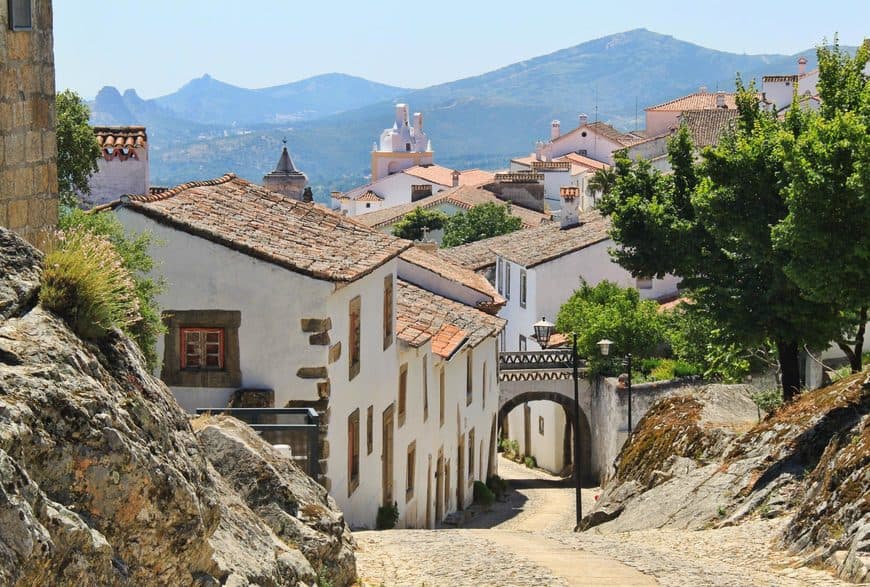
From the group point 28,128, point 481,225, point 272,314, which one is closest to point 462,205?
point 481,225

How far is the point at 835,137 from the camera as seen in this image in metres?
20.3

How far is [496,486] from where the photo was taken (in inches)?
1714

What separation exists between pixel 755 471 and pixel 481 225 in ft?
223

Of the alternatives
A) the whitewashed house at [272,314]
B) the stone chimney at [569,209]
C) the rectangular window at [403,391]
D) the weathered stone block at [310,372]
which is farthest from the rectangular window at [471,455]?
the stone chimney at [569,209]

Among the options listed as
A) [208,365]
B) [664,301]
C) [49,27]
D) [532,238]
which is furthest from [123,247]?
[532,238]

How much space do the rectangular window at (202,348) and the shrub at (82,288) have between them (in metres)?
14.6

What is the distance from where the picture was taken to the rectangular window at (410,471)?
3035 cm

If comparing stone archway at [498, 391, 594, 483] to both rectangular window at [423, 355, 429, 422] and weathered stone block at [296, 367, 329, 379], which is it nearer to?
rectangular window at [423, 355, 429, 422]

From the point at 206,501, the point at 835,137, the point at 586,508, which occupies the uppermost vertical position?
the point at 835,137

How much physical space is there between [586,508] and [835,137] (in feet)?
66.2

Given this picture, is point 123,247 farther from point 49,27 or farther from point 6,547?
point 6,547

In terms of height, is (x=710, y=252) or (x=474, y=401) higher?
(x=710, y=252)

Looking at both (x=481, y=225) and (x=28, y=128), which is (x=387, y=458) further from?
(x=481, y=225)

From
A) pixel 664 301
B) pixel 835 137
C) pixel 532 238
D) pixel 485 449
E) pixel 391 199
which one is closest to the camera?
pixel 835 137
